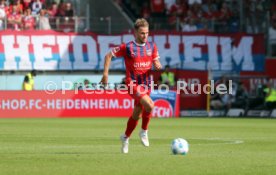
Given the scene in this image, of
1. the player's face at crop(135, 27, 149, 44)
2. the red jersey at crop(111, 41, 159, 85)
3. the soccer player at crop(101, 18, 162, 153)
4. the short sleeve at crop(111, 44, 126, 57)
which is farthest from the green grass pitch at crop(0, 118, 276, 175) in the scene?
the player's face at crop(135, 27, 149, 44)

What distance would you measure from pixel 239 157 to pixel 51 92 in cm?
2114

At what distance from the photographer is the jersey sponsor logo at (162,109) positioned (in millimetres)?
35531

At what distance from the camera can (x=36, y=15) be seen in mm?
39656

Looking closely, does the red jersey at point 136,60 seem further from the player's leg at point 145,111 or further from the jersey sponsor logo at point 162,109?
the jersey sponsor logo at point 162,109

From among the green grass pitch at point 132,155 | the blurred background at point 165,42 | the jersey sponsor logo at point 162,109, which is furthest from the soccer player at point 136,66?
the blurred background at point 165,42

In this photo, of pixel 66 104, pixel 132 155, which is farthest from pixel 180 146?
pixel 66 104

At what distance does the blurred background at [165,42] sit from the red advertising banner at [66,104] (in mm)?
1528

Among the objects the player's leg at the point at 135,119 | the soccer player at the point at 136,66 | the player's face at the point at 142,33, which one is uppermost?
the player's face at the point at 142,33

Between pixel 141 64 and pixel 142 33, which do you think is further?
pixel 141 64

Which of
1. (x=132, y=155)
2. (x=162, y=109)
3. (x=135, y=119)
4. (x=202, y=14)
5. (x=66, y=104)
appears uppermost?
(x=202, y=14)

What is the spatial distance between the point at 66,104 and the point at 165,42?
8.31 metres

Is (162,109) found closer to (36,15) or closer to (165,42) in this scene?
(165,42)

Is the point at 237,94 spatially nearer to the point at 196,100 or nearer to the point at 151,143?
the point at 196,100

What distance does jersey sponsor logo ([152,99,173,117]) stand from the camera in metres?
35.5
